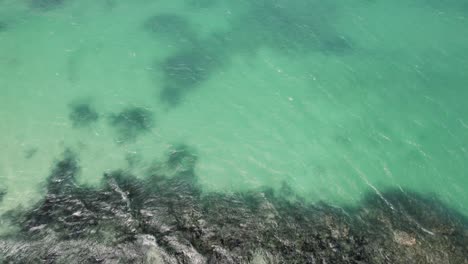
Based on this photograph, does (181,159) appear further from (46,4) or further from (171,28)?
(46,4)

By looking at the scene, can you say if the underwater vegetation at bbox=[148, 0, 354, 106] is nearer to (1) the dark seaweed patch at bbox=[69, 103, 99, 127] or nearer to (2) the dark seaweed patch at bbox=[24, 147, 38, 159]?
(1) the dark seaweed patch at bbox=[69, 103, 99, 127]

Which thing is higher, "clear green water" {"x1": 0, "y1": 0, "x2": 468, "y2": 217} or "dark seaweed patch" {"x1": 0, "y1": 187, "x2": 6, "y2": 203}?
"clear green water" {"x1": 0, "y1": 0, "x2": 468, "y2": 217}

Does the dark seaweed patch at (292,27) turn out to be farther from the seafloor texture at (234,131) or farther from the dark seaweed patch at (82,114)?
the dark seaweed patch at (82,114)

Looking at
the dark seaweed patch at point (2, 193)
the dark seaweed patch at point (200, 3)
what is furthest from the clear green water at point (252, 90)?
the dark seaweed patch at point (2, 193)

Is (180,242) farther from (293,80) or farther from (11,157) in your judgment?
(293,80)

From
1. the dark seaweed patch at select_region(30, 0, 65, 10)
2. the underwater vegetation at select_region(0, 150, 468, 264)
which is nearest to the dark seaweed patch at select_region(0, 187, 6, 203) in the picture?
the underwater vegetation at select_region(0, 150, 468, 264)

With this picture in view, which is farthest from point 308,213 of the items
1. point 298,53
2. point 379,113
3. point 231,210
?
point 298,53
